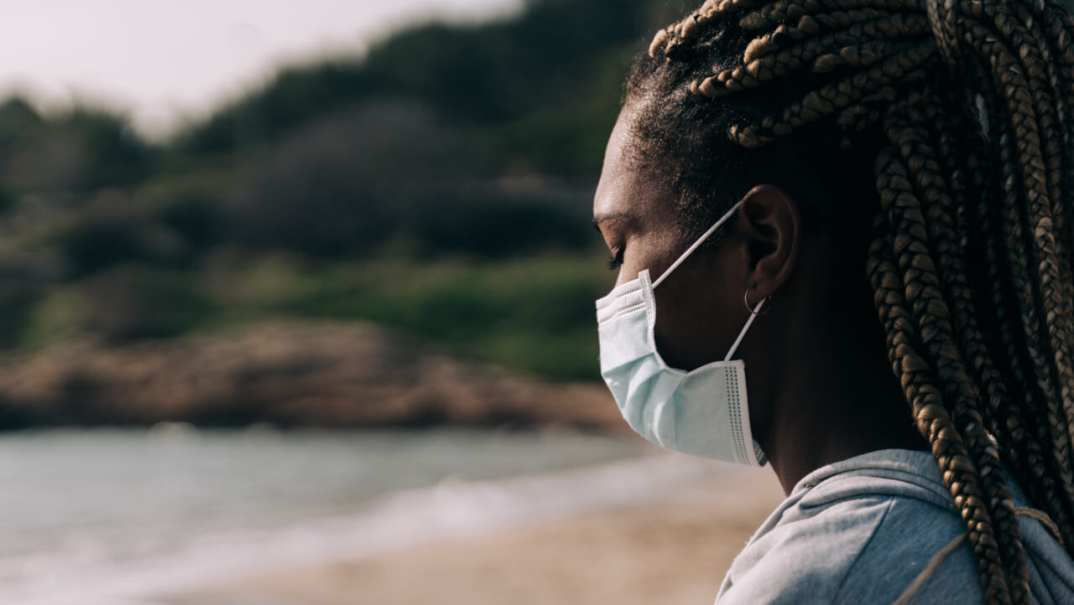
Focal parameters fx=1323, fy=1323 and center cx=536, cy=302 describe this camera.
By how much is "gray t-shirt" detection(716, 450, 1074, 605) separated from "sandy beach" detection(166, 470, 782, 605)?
6.30m

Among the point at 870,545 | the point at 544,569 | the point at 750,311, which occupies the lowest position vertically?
the point at 544,569

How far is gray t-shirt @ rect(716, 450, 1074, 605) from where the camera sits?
1168mm

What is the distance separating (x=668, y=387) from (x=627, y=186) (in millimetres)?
244

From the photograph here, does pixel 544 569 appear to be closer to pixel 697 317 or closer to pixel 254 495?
pixel 254 495

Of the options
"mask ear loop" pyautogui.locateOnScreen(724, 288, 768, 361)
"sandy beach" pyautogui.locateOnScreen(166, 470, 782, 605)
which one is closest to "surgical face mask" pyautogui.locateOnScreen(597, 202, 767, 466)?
"mask ear loop" pyautogui.locateOnScreen(724, 288, 768, 361)

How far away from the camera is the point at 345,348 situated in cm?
2217

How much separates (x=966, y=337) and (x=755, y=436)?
28cm

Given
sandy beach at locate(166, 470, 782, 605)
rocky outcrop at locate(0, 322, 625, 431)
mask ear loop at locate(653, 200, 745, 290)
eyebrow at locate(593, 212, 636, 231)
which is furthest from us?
rocky outcrop at locate(0, 322, 625, 431)

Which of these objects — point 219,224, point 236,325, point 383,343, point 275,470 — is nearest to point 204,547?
point 275,470

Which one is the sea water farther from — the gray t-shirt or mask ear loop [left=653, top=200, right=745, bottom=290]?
the gray t-shirt

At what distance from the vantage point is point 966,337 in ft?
4.42

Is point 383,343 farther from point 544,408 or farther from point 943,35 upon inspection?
point 943,35

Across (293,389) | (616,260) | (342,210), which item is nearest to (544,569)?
(616,260)

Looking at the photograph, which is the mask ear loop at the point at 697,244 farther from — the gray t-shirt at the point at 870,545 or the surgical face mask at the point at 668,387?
the gray t-shirt at the point at 870,545
